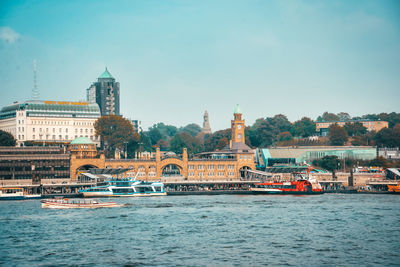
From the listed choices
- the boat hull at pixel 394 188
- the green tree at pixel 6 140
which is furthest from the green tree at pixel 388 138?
the green tree at pixel 6 140

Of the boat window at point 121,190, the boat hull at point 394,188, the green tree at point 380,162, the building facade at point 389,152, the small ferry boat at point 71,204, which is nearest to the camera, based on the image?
the small ferry boat at point 71,204

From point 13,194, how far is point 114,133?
74.4m

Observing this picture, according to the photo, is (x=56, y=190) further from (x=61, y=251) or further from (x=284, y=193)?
(x=61, y=251)

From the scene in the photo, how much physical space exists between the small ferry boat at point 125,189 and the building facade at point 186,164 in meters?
18.9

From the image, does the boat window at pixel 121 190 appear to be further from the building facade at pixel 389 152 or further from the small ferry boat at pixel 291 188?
the building facade at pixel 389 152

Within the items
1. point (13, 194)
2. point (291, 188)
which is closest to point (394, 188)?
point (291, 188)

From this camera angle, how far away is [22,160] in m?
148

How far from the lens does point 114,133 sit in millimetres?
192625

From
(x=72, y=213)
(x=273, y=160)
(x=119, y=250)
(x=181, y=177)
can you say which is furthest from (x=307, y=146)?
(x=119, y=250)

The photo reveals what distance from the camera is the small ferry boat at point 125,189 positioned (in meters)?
126

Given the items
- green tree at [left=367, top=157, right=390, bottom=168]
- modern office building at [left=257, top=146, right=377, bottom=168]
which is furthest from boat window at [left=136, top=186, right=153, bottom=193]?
green tree at [left=367, top=157, right=390, bottom=168]

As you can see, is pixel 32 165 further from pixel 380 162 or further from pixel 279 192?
pixel 380 162

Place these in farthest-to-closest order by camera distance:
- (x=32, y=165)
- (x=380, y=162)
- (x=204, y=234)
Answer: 1. (x=380, y=162)
2. (x=32, y=165)
3. (x=204, y=234)

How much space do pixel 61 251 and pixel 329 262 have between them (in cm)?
2701
